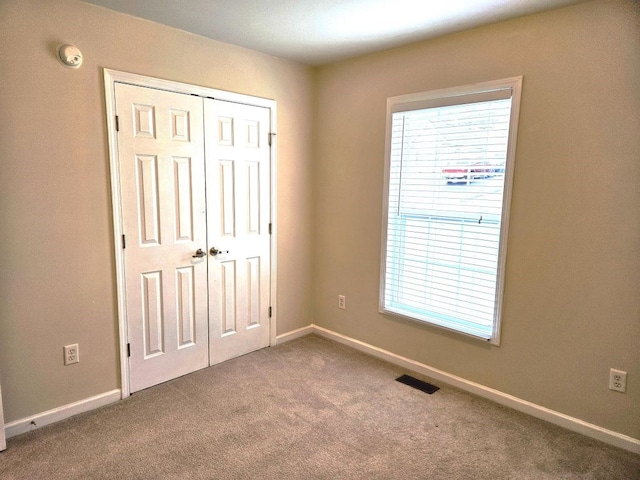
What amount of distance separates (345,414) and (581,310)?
1.53m

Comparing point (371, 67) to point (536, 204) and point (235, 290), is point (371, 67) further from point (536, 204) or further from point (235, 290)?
point (235, 290)

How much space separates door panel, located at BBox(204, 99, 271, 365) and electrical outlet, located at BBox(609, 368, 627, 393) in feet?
8.03

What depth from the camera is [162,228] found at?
2.74m

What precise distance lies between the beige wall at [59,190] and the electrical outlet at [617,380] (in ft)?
9.83

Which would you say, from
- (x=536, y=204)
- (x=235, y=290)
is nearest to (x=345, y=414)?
(x=235, y=290)

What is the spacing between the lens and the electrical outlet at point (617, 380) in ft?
7.22

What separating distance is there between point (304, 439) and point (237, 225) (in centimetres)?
164

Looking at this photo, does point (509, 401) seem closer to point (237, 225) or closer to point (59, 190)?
point (237, 225)

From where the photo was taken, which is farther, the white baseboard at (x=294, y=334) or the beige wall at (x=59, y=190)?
the white baseboard at (x=294, y=334)

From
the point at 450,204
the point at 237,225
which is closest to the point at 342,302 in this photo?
the point at 237,225

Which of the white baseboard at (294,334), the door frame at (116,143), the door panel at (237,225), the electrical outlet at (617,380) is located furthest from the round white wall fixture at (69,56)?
the electrical outlet at (617,380)

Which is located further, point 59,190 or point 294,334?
point 294,334

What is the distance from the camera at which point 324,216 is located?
12.1ft

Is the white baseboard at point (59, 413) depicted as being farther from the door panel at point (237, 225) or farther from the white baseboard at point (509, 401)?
the white baseboard at point (509, 401)
